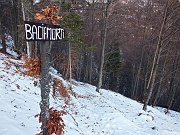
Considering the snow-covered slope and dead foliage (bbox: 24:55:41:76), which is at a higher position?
dead foliage (bbox: 24:55:41:76)

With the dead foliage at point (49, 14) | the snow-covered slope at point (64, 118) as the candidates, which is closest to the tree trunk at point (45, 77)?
the dead foliage at point (49, 14)

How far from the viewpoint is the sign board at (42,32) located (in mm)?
2514

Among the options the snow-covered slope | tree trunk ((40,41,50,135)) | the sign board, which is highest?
the sign board

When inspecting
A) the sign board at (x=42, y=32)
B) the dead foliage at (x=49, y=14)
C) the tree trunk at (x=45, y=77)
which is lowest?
the tree trunk at (x=45, y=77)

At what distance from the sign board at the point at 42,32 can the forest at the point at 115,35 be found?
16 centimetres

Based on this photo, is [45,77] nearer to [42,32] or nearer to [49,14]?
[42,32]

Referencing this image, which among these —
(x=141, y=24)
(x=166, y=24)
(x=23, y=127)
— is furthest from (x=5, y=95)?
(x=141, y=24)

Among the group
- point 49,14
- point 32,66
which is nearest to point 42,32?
point 49,14

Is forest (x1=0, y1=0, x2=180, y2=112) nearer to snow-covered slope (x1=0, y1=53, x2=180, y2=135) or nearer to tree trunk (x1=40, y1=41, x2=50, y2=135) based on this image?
tree trunk (x1=40, y1=41, x2=50, y2=135)

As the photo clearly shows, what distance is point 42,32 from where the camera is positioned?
2.77m

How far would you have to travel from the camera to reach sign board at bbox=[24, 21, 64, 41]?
251 centimetres

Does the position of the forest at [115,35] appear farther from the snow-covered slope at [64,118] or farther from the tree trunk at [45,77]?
the snow-covered slope at [64,118]

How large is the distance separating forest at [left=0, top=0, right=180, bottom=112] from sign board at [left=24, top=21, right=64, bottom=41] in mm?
163

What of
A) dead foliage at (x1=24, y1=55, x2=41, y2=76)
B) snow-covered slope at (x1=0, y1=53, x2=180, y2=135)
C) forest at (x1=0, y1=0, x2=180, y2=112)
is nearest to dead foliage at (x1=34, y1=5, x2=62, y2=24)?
forest at (x1=0, y1=0, x2=180, y2=112)
